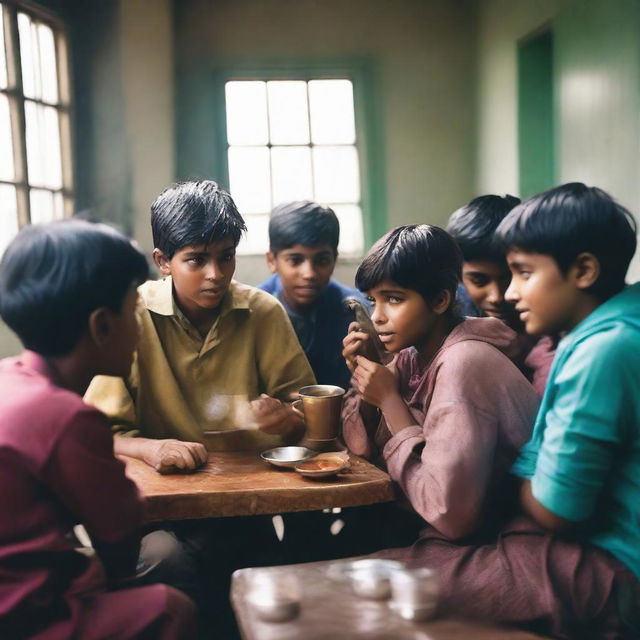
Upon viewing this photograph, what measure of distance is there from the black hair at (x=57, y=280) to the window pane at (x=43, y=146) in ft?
10.6

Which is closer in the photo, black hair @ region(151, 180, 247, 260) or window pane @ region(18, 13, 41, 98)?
black hair @ region(151, 180, 247, 260)

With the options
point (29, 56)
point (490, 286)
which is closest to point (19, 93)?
point (29, 56)

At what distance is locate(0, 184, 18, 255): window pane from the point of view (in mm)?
4281

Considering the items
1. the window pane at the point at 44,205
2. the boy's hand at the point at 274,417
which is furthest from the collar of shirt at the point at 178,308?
the window pane at the point at 44,205

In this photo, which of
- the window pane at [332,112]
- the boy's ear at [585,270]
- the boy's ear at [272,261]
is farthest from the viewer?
the window pane at [332,112]

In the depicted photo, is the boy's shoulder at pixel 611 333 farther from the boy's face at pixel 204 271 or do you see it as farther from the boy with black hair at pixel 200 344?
the boy's face at pixel 204 271

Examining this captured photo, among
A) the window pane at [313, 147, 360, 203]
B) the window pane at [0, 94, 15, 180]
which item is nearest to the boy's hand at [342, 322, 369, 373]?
the window pane at [0, 94, 15, 180]

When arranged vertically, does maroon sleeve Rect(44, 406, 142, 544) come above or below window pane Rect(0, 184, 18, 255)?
below

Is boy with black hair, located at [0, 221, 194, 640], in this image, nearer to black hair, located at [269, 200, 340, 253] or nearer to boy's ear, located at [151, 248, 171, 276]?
boy's ear, located at [151, 248, 171, 276]

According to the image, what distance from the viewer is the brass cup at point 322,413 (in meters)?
2.22

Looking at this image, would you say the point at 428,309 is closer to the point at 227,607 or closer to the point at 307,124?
the point at 227,607

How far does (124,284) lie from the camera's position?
1.61m

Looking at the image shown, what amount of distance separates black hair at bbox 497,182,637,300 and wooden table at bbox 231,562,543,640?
2.65 ft

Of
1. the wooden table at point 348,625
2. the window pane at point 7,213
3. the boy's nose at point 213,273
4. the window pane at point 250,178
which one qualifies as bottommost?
the wooden table at point 348,625
